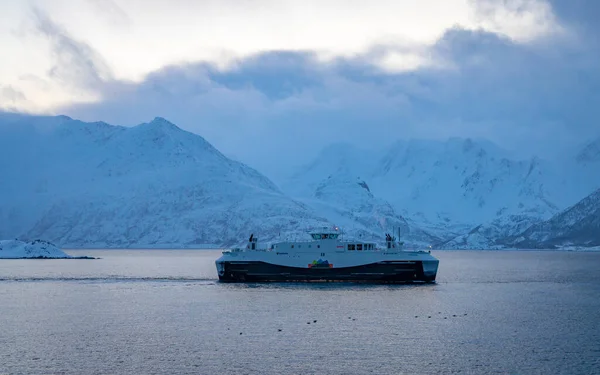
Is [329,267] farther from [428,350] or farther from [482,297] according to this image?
[428,350]

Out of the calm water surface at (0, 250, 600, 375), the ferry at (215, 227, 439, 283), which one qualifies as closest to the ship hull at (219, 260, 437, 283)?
the ferry at (215, 227, 439, 283)

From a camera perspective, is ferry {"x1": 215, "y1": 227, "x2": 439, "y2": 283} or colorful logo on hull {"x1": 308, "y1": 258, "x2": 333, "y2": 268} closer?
ferry {"x1": 215, "y1": 227, "x2": 439, "y2": 283}

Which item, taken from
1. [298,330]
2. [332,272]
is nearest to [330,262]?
[332,272]

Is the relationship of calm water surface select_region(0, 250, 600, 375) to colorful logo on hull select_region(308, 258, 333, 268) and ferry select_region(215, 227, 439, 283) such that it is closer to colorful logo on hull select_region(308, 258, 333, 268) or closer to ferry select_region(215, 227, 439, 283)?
ferry select_region(215, 227, 439, 283)

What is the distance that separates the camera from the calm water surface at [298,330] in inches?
2212

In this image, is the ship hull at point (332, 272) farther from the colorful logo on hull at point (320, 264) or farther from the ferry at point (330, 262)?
the colorful logo on hull at point (320, 264)

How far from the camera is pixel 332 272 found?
12094 centimetres

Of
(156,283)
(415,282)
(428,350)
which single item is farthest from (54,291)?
(428,350)

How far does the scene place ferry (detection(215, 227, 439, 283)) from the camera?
121 m

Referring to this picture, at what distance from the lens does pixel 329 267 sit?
12112 centimetres

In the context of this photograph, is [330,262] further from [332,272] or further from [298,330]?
[298,330]

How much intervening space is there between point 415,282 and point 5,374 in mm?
87987

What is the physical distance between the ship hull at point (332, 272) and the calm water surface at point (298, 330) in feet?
7.21

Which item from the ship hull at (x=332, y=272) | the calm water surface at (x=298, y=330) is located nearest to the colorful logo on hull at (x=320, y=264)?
the ship hull at (x=332, y=272)
